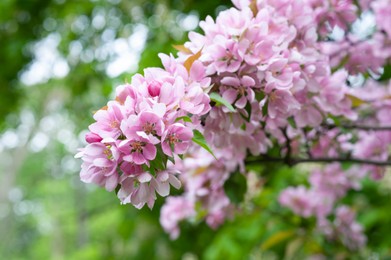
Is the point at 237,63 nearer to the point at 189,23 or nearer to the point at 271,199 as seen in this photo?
the point at 271,199

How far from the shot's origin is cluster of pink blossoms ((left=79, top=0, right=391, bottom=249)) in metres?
0.72

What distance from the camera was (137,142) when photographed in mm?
701

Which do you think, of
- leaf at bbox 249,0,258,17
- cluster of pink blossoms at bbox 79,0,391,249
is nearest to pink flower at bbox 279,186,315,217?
cluster of pink blossoms at bbox 79,0,391,249

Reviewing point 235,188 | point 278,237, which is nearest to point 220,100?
point 235,188

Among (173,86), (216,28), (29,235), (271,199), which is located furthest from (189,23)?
(29,235)

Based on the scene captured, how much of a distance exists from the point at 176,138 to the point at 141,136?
67mm

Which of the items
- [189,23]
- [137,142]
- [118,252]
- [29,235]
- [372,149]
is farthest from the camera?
[29,235]

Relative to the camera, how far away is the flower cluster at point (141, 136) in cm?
70

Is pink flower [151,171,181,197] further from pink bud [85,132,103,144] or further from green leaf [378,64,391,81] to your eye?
green leaf [378,64,391,81]

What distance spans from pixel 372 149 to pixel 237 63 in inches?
37.1

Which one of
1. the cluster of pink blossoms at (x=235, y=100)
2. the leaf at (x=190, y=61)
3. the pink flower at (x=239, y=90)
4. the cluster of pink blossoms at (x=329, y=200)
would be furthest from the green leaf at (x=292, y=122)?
the cluster of pink blossoms at (x=329, y=200)

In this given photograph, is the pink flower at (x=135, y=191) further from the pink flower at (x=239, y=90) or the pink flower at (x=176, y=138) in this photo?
the pink flower at (x=239, y=90)

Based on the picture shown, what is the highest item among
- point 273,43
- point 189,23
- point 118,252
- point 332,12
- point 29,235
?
point 273,43

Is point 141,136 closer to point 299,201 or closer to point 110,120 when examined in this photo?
point 110,120
